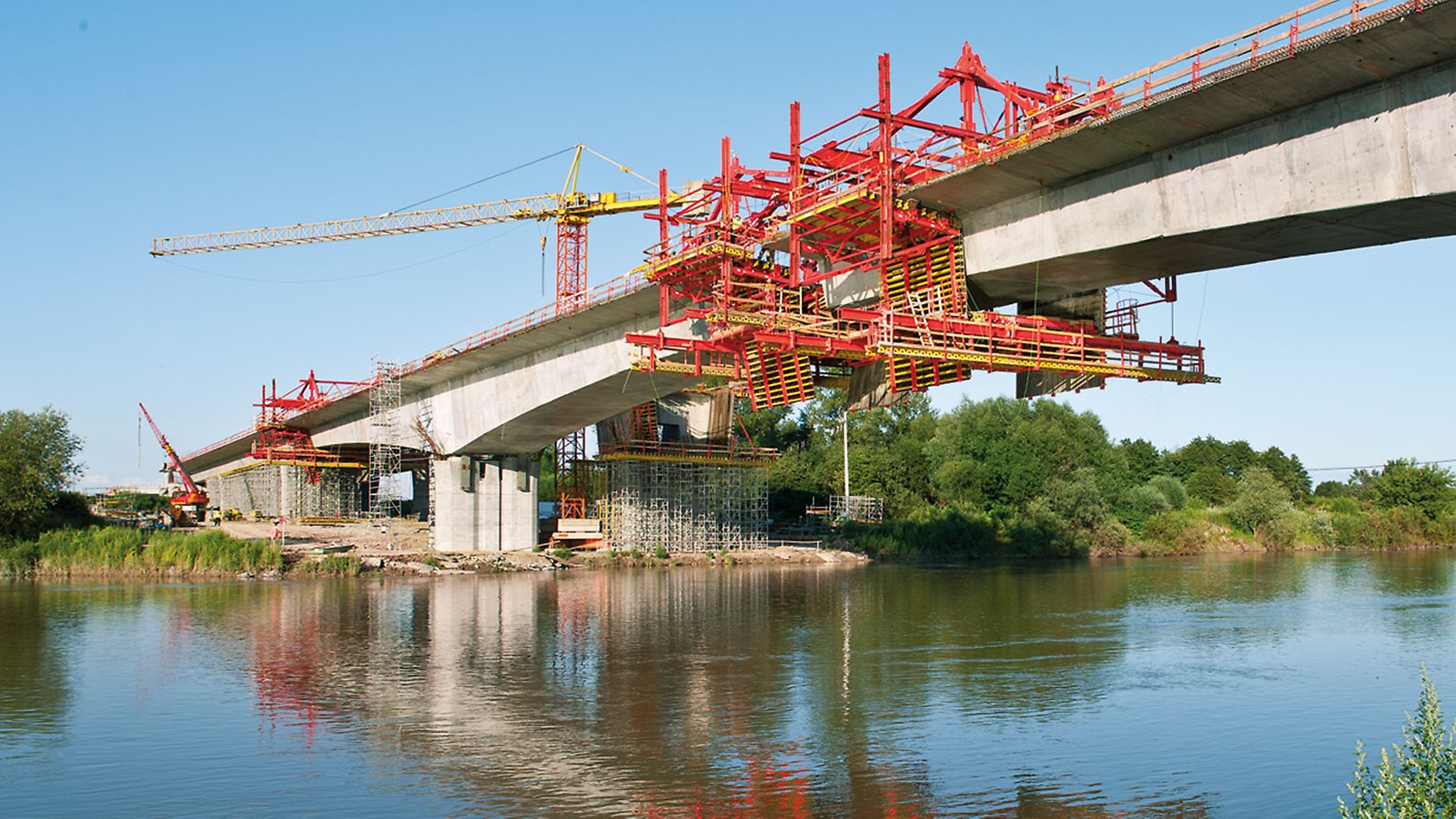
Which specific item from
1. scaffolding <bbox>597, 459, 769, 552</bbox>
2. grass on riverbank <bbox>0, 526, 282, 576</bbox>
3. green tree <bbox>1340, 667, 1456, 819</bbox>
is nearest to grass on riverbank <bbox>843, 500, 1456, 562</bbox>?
scaffolding <bbox>597, 459, 769, 552</bbox>

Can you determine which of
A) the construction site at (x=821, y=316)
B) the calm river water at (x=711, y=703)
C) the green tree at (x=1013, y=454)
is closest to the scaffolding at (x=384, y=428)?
the construction site at (x=821, y=316)

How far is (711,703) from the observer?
21219 millimetres

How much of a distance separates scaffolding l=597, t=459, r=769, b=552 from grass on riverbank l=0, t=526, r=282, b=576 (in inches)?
731

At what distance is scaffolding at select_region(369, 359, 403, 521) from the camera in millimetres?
65688

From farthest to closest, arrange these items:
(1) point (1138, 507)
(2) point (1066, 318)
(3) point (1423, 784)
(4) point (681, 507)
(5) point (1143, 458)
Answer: (5) point (1143, 458), (1) point (1138, 507), (4) point (681, 507), (2) point (1066, 318), (3) point (1423, 784)

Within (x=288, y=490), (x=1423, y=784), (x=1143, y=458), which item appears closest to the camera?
(x=1423, y=784)

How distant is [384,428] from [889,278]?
42.9 metres

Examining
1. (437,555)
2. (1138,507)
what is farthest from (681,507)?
→ (1138,507)

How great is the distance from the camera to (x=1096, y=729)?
18.9 meters

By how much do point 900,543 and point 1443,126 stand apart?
51.0 meters

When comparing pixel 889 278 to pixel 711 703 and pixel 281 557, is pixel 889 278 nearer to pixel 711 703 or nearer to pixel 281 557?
pixel 711 703

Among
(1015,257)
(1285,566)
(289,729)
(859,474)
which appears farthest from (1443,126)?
(859,474)

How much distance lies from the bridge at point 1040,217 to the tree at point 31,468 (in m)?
25.0

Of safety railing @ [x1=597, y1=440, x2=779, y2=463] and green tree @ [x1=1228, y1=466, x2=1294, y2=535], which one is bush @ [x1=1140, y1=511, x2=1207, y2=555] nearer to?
green tree @ [x1=1228, y1=466, x2=1294, y2=535]
